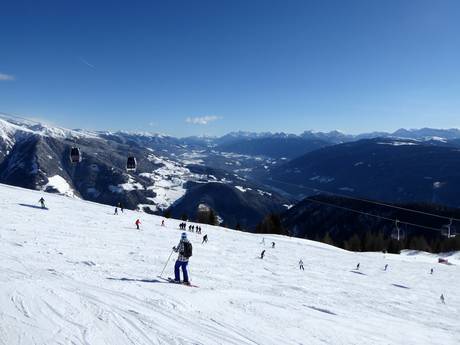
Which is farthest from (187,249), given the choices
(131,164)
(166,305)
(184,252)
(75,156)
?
(75,156)

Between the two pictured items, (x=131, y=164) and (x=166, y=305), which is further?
(x=131, y=164)

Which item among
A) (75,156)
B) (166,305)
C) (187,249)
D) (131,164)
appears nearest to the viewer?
(166,305)

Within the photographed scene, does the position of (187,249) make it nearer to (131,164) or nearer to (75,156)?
(131,164)

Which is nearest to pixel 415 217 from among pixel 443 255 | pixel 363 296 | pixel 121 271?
pixel 443 255

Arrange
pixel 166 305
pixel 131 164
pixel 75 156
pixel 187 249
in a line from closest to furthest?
pixel 166 305 → pixel 187 249 → pixel 75 156 → pixel 131 164

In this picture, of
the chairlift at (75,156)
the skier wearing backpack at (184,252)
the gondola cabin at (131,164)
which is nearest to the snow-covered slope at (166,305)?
the skier wearing backpack at (184,252)

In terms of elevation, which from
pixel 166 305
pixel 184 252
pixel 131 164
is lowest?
pixel 166 305

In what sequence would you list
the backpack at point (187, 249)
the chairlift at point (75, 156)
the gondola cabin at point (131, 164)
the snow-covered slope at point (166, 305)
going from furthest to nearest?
the gondola cabin at point (131, 164) < the chairlift at point (75, 156) < the backpack at point (187, 249) < the snow-covered slope at point (166, 305)

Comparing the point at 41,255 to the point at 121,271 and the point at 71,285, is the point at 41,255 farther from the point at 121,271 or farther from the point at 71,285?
the point at 71,285

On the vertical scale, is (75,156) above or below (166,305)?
above

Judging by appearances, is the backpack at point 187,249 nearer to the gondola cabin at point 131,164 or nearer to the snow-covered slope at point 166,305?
the snow-covered slope at point 166,305

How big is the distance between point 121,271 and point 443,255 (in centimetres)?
10395

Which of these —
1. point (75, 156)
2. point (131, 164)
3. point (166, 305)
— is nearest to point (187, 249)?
point (166, 305)

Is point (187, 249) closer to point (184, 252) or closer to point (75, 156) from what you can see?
point (184, 252)
